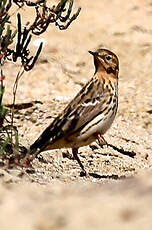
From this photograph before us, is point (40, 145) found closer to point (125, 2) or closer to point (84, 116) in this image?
point (84, 116)

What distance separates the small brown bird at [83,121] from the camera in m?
8.70

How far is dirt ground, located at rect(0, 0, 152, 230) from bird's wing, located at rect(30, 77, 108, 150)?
0.39 meters

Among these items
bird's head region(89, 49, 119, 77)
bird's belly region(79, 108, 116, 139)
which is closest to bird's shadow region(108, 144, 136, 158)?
bird's head region(89, 49, 119, 77)

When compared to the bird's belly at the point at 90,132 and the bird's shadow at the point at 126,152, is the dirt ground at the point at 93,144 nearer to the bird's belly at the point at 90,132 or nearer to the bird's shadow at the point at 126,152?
the bird's shadow at the point at 126,152

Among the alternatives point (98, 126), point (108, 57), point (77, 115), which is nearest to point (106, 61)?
point (108, 57)

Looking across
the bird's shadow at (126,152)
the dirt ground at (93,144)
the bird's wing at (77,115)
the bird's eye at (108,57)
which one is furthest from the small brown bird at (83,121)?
the bird's shadow at (126,152)

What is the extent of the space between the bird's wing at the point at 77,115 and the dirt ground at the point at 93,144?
39 cm

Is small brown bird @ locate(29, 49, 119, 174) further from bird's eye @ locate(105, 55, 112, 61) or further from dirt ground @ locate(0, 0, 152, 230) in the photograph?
dirt ground @ locate(0, 0, 152, 230)

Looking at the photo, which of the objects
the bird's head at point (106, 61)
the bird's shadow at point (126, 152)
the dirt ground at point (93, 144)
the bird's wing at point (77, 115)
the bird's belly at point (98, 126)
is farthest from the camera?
the bird's shadow at point (126, 152)

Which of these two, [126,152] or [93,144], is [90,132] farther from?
[93,144]

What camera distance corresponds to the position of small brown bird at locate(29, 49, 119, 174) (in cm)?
870

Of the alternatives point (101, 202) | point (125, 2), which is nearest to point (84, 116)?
point (101, 202)

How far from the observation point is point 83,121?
8922mm

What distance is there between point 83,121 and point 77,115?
0.11m
